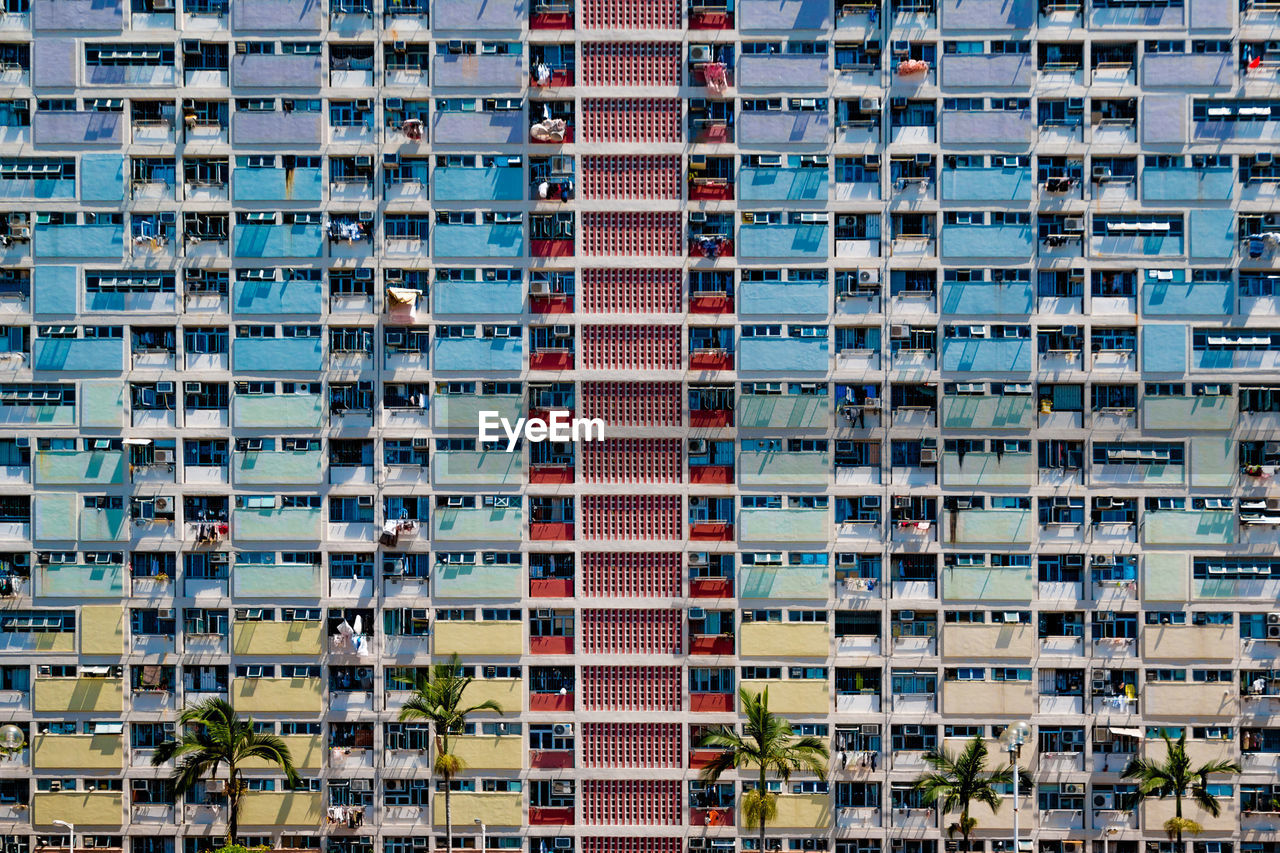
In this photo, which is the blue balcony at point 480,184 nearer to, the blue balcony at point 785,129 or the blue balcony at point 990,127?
the blue balcony at point 785,129

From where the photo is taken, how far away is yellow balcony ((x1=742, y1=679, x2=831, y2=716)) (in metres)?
44.1

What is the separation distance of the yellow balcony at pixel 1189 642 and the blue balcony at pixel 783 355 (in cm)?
1516

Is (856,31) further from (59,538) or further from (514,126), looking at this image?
(59,538)

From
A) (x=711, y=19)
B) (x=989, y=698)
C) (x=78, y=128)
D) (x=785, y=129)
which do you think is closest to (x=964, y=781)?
(x=989, y=698)

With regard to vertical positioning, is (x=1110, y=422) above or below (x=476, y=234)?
below

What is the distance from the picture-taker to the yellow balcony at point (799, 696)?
→ 44.1 metres

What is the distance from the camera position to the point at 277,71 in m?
45.2

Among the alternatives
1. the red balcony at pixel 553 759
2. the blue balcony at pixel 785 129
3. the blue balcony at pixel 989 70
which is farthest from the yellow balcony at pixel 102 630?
the blue balcony at pixel 989 70

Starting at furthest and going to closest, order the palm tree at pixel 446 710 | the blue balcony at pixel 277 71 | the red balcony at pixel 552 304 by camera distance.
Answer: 1. the blue balcony at pixel 277 71
2. the red balcony at pixel 552 304
3. the palm tree at pixel 446 710

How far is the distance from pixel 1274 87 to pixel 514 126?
27.7m

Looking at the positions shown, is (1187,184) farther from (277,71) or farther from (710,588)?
(277,71)

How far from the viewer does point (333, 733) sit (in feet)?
146

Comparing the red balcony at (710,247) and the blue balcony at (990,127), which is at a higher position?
the blue balcony at (990,127)

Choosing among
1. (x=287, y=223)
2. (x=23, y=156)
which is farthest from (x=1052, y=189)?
(x=23, y=156)
